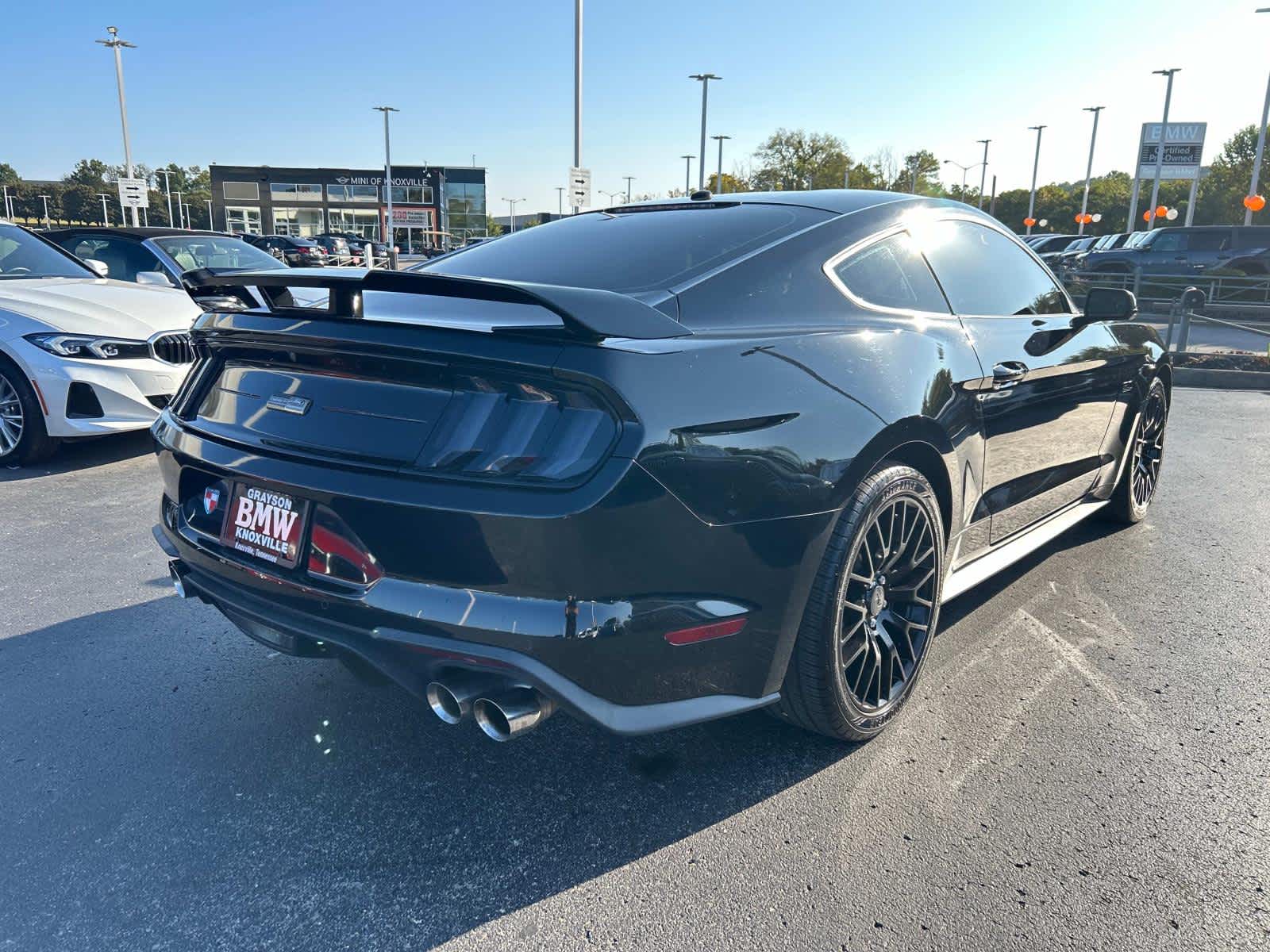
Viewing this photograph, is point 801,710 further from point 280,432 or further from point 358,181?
point 358,181

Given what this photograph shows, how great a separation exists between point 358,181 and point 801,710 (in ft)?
290

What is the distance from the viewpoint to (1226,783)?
2500mm

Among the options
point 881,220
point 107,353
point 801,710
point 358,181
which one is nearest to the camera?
point 801,710

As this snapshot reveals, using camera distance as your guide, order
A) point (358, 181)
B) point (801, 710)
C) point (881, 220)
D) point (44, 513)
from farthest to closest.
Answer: point (358, 181), point (44, 513), point (881, 220), point (801, 710)

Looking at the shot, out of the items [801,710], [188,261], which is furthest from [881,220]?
[188,261]

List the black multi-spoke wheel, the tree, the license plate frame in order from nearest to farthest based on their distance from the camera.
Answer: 1. the license plate frame
2. the black multi-spoke wheel
3. the tree

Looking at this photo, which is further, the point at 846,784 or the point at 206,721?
the point at 206,721

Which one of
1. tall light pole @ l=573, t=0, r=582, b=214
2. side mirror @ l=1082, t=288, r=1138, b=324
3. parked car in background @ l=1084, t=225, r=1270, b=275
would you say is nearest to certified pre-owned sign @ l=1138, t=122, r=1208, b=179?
parked car in background @ l=1084, t=225, r=1270, b=275

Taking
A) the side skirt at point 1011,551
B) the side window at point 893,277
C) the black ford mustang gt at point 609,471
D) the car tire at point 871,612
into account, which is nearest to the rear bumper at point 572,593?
the black ford mustang gt at point 609,471

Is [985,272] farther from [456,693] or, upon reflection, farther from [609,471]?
[456,693]

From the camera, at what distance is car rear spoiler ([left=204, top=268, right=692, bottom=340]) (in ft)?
6.33

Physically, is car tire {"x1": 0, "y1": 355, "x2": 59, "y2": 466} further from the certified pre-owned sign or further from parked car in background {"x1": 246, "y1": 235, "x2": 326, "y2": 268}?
the certified pre-owned sign

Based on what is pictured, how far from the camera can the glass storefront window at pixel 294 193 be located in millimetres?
81875

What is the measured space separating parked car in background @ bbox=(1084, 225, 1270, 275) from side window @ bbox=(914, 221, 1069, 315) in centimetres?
2045
